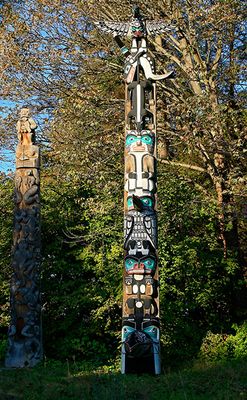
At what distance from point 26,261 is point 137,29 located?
477 cm

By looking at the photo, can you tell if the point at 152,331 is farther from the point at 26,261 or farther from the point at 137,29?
the point at 137,29

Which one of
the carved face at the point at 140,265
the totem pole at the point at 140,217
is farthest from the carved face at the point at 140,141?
the carved face at the point at 140,265

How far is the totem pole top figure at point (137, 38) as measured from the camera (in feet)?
32.6

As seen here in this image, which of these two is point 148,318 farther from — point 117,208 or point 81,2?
point 81,2

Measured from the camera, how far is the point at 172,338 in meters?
12.0

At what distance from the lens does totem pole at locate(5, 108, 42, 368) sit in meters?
9.57

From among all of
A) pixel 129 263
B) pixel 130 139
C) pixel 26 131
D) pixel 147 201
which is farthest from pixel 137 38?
pixel 129 263

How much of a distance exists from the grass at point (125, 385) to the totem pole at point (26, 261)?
3.04ft

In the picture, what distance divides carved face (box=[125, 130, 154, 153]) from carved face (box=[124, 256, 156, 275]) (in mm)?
1876

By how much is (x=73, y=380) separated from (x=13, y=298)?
267 cm

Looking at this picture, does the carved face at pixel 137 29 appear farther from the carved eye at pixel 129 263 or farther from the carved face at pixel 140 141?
the carved eye at pixel 129 263

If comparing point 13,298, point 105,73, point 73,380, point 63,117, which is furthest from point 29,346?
point 105,73

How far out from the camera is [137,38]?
33.5 feet

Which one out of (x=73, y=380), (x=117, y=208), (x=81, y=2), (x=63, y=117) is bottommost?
(x=73, y=380)
